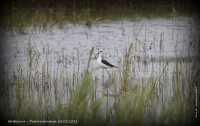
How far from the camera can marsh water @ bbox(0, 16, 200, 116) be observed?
5.75 meters

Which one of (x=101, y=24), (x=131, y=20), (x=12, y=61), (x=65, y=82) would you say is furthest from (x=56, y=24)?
(x=65, y=82)

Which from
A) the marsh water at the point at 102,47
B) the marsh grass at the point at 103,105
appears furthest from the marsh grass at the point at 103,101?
the marsh water at the point at 102,47

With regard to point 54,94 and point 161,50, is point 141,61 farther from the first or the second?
point 54,94

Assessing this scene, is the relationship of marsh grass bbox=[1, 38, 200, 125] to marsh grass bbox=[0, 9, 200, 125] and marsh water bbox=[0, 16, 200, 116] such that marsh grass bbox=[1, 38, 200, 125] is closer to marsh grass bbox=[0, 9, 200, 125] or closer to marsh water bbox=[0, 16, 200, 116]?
marsh grass bbox=[0, 9, 200, 125]

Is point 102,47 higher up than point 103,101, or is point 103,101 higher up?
point 102,47

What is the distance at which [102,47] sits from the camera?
24.8 ft

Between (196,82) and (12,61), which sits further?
(12,61)

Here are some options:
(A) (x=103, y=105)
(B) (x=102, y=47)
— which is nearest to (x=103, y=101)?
(A) (x=103, y=105)

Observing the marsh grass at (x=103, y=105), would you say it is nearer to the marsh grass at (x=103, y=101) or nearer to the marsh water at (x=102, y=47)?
the marsh grass at (x=103, y=101)

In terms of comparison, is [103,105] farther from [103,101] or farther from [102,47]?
[102,47]

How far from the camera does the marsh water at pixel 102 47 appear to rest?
5.75 meters

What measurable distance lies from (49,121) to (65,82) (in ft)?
4.31

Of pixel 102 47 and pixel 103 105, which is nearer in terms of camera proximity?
pixel 103 105

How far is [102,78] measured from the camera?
6070mm
